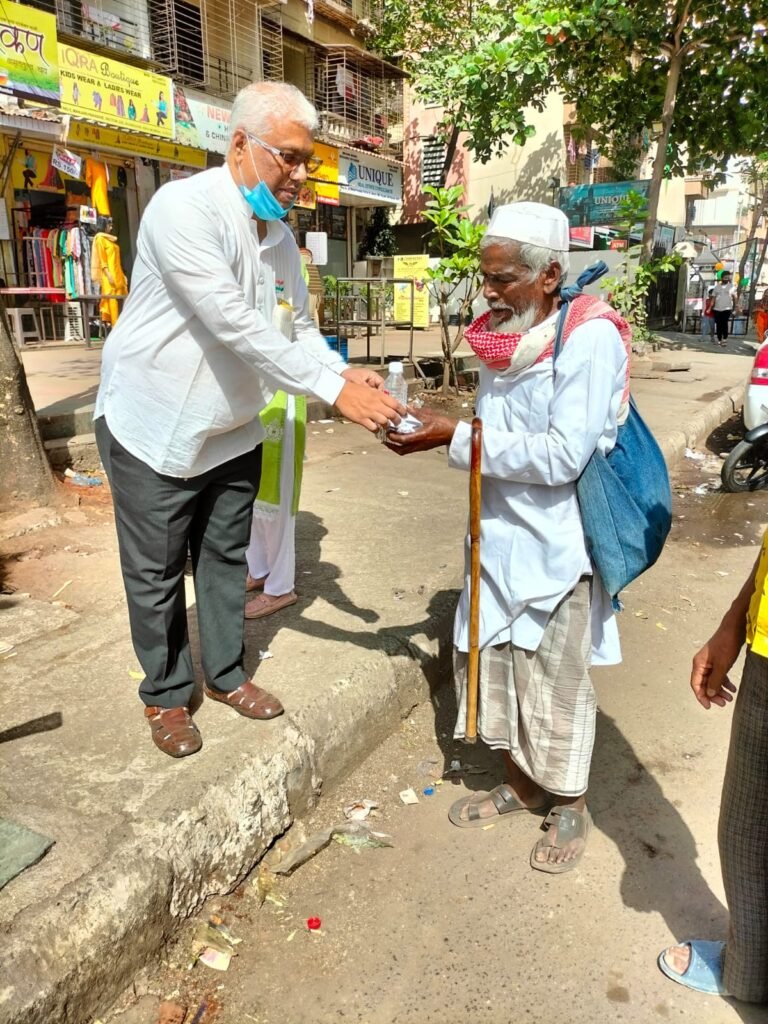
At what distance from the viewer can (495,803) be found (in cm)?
254

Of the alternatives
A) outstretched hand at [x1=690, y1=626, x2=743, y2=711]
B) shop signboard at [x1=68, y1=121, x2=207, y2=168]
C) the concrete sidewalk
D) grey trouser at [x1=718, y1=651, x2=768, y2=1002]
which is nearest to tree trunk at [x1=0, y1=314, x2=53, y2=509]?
the concrete sidewalk

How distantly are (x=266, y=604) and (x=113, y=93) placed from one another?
471 inches

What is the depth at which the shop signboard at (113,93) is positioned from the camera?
1157 cm

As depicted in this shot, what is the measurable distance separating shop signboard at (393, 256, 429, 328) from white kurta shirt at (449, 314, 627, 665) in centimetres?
1227

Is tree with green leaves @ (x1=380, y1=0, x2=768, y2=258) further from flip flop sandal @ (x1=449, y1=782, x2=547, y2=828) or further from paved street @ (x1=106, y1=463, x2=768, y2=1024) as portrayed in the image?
flip flop sandal @ (x1=449, y1=782, x2=547, y2=828)

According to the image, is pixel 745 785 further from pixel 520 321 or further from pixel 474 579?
pixel 520 321

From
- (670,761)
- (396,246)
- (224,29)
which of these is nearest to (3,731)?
(670,761)

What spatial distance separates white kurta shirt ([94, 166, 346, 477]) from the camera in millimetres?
2131

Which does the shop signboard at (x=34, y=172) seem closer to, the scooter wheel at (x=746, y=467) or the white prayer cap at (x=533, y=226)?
the scooter wheel at (x=746, y=467)

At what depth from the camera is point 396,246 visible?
75.7ft

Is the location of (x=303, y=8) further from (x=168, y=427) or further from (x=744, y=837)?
(x=744, y=837)

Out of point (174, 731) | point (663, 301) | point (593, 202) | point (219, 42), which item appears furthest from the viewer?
point (663, 301)

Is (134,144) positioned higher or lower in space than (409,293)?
higher

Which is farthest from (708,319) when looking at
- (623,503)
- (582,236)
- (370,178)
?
(623,503)
